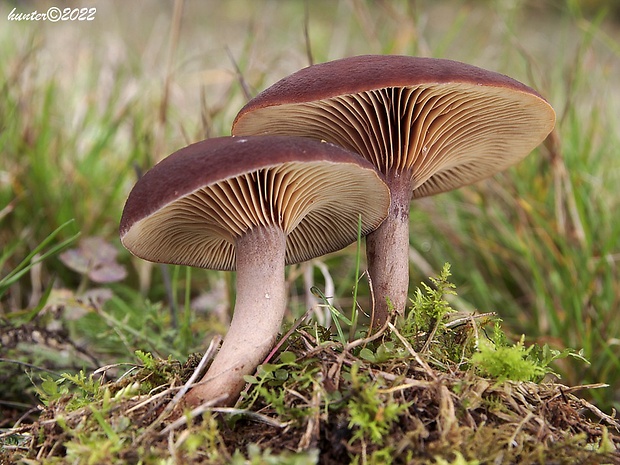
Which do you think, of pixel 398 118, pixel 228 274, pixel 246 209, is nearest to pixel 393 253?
pixel 398 118

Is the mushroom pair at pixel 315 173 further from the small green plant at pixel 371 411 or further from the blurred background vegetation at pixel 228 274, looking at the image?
the blurred background vegetation at pixel 228 274

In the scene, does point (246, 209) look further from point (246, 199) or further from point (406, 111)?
point (406, 111)

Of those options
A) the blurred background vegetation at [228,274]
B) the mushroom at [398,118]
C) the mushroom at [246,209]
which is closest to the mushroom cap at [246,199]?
the mushroom at [246,209]

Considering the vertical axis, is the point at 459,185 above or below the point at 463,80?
below

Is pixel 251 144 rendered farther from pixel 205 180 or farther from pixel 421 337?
pixel 421 337

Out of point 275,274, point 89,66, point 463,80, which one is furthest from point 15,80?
point 463,80

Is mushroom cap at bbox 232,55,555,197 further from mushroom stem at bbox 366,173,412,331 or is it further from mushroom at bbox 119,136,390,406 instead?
mushroom at bbox 119,136,390,406

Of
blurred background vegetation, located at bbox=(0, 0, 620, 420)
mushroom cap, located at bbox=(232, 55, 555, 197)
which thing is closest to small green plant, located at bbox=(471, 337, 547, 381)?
mushroom cap, located at bbox=(232, 55, 555, 197)
